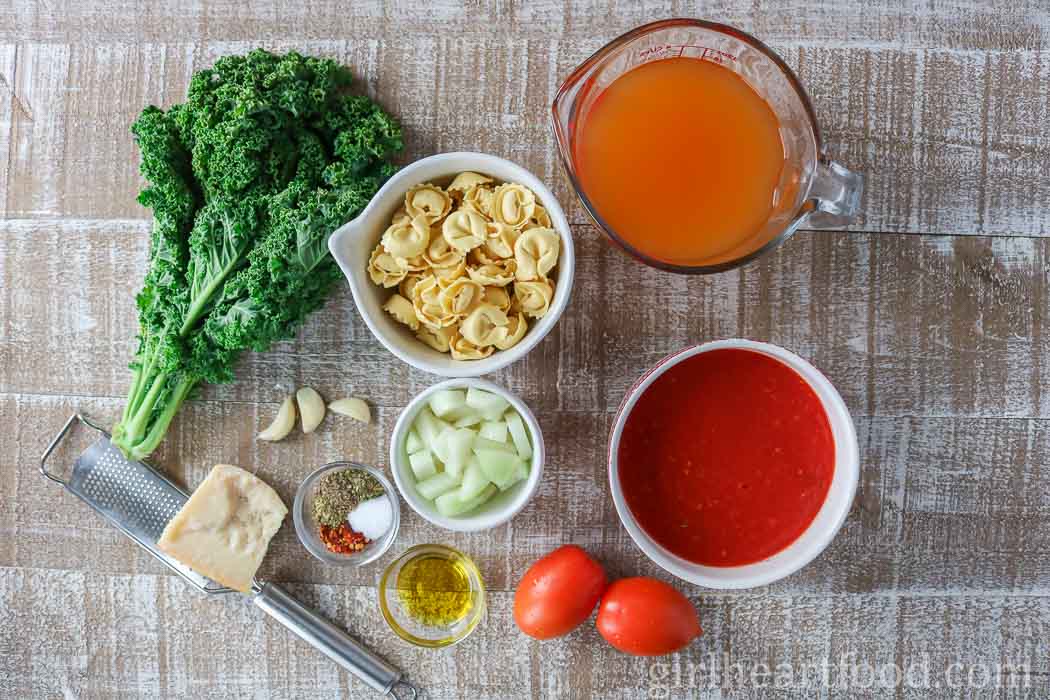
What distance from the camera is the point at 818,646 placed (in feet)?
5.08

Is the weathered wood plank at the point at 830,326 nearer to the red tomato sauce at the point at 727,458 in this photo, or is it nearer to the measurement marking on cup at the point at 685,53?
the red tomato sauce at the point at 727,458

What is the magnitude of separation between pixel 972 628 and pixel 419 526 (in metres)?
1.08

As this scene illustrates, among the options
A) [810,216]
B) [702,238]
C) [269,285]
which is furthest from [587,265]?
[269,285]

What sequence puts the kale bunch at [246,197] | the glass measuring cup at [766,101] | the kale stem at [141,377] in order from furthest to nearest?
the kale stem at [141,377] → the kale bunch at [246,197] → the glass measuring cup at [766,101]

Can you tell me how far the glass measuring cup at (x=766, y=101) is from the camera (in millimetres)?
1221

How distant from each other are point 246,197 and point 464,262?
412 millimetres

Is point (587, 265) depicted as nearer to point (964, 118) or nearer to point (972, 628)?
point (964, 118)

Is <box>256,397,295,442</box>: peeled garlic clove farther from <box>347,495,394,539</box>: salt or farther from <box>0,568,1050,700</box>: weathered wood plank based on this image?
<box>0,568,1050,700</box>: weathered wood plank

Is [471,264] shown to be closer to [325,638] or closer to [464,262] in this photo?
[464,262]

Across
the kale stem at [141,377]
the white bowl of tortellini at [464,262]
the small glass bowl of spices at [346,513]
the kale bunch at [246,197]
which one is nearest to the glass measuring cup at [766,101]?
the white bowl of tortellini at [464,262]

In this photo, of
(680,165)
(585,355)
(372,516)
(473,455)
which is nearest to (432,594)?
(372,516)

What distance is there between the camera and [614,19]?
58.9 inches

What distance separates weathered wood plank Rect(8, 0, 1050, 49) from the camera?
1496 millimetres

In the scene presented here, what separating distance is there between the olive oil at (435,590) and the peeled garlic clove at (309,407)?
32 centimetres
